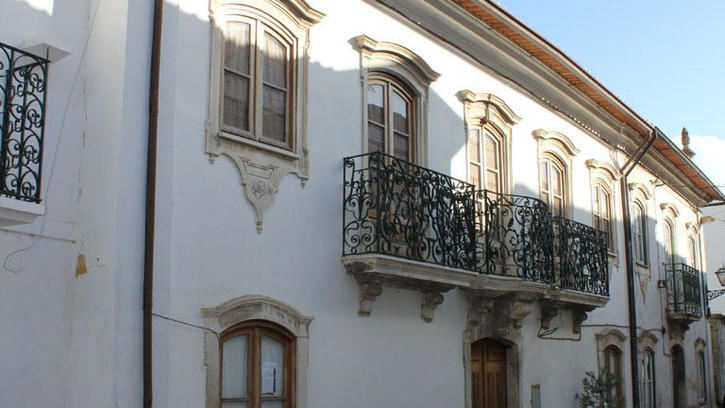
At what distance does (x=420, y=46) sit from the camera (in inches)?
476

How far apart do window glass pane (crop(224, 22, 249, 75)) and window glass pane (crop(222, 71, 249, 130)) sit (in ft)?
0.37

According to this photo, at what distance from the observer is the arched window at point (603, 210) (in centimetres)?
1733

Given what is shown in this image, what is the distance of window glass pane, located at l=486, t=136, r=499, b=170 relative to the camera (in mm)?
13688

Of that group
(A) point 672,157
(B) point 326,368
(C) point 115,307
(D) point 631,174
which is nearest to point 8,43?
(C) point 115,307

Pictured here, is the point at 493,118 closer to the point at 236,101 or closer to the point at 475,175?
the point at 475,175

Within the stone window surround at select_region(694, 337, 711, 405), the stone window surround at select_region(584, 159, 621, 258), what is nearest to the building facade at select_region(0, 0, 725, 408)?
the stone window surround at select_region(584, 159, 621, 258)

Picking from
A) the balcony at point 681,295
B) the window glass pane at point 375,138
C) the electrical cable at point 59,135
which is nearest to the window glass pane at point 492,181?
the window glass pane at point 375,138

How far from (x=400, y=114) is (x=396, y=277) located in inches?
103

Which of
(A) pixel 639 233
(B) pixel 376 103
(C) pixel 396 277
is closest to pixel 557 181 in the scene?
(A) pixel 639 233

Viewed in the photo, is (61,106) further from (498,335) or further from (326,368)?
(498,335)

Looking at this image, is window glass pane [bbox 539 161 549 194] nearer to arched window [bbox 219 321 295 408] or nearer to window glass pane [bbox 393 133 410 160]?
window glass pane [bbox 393 133 410 160]

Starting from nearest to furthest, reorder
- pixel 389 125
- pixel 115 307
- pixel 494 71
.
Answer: pixel 115 307, pixel 389 125, pixel 494 71

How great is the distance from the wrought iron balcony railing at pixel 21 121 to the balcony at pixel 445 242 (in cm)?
368

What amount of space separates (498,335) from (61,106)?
7.56 meters
